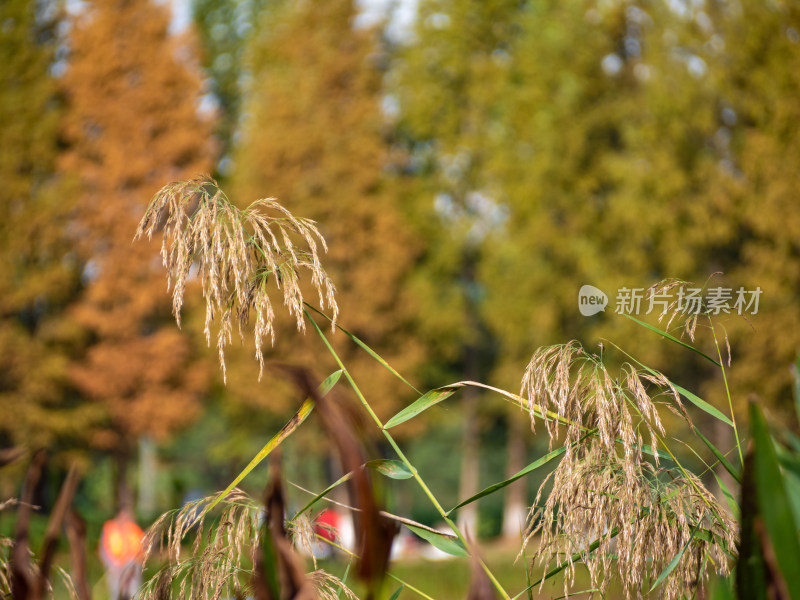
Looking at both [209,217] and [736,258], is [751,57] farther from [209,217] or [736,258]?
[209,217]

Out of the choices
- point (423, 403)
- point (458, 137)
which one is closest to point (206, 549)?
point (423, 403)

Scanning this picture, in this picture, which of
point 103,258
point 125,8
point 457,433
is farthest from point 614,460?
point 457,433

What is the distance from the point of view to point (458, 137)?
1307 cm

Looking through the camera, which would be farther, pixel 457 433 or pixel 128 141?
pixel 457 433

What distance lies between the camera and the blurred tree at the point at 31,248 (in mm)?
10891

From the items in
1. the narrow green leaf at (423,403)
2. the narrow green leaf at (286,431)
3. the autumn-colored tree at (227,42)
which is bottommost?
the autumn-colored tree at (227,42)

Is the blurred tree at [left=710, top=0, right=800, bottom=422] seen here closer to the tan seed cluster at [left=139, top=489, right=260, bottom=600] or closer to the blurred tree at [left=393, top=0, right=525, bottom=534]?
the blurred tree at [left=393, top=0, right=525, bottom=534]

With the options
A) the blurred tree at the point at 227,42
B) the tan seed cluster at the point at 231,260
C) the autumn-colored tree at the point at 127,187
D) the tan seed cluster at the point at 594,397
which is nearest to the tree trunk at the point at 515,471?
the autumn-colored tree at the point at 127,187

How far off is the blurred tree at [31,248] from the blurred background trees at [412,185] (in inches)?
1.2

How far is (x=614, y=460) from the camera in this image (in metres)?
0.83

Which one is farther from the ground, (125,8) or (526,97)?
(125,8)

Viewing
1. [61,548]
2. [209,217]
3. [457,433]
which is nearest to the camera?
[209,217]

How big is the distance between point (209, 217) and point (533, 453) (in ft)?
61.1

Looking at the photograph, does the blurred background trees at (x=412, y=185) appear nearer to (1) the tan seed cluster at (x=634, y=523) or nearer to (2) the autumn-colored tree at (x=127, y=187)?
(2) the autumn-colored tree at (x=127, y=187)
